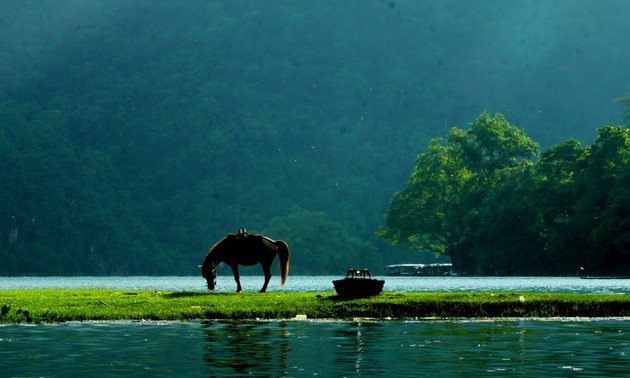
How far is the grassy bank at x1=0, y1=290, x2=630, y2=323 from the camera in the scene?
4550 cm

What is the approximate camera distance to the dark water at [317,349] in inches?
1088

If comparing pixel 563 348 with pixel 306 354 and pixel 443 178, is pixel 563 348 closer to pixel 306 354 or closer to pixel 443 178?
pixel 306 354

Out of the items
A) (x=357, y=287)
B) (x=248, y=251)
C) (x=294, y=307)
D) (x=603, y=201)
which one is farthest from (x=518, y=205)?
(x=294, y=307)

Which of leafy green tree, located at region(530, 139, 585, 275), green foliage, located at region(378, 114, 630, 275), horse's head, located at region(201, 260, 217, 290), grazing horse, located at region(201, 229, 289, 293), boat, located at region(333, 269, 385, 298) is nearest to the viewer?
boat, located at region(333, 269, 385, 298)

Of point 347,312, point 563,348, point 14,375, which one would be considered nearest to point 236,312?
point 347,312

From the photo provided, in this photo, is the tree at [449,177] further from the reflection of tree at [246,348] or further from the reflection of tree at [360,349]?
the reflection of tree at [360,349]

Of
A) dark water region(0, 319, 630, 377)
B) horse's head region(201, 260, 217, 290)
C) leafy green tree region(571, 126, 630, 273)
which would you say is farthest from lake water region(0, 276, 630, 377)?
leafy green tree region(571, 126, 630, 273)

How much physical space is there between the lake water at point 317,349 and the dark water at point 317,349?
26 millimetres

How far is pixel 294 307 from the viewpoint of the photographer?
155ft

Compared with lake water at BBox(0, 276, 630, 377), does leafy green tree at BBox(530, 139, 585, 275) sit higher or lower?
higher

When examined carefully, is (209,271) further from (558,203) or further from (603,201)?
(558,203)

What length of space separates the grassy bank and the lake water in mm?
1823

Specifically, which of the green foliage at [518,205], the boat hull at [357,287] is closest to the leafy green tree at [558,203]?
the green foliage at [518,205]

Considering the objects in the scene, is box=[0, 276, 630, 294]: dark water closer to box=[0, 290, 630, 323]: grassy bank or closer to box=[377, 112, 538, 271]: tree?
box=[0, 290, 630, 323]: grassy bank
